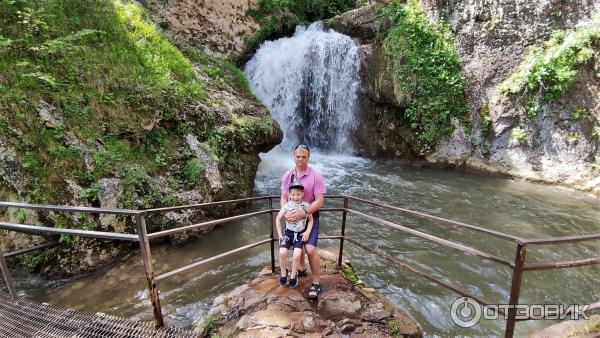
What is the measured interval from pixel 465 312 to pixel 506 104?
938 cm

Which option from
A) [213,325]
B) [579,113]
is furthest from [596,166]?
[213,325]

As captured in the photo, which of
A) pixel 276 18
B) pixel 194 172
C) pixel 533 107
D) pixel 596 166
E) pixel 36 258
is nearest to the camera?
pixel 36 258

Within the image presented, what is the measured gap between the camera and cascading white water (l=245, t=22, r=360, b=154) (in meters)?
14.4

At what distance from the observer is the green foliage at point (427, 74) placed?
12805mm

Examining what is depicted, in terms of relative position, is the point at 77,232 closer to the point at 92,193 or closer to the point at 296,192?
the point at 296,192

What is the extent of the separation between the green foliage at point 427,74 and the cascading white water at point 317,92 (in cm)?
194

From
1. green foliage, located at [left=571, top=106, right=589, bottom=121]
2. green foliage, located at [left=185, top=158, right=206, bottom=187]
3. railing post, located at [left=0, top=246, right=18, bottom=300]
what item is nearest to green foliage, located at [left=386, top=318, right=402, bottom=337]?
railing post, located at [left=0, top=246, right=18, bottom=300]

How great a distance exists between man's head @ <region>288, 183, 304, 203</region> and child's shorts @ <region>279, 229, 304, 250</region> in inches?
14.7

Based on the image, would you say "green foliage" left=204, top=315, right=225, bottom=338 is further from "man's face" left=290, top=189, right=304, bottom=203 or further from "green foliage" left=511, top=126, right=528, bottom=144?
"green foliage" left=511, top=126, right=528, bottom=144

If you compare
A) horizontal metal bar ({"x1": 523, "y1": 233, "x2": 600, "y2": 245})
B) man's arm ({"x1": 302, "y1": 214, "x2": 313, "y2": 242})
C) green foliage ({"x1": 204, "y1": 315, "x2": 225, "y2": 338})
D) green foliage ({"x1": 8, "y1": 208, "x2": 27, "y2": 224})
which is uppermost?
horizontal metal bar ({"x1": 523, "y1": 233, "x2": 600, "y2": 245})

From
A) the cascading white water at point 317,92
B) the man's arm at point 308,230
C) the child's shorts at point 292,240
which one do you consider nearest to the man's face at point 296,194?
the man's arm at point 308,230

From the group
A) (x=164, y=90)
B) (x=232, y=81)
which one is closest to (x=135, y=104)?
(x=164, y=90)

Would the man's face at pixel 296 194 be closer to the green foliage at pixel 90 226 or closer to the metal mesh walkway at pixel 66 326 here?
the metal mesh walkway at pixel 66 326

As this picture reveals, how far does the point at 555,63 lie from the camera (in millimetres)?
10992
